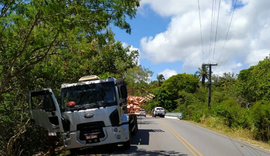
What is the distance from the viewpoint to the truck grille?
9.95 m

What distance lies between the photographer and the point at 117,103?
10.1 meters

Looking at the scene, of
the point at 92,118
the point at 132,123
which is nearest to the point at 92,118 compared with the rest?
the point at 92,118

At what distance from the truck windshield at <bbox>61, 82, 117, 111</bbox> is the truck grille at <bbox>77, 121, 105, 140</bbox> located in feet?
2.04

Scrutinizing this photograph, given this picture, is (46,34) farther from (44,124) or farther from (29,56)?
(44,124)

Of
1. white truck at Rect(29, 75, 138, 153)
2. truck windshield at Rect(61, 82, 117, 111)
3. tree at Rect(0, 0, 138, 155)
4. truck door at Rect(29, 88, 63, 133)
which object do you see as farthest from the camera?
truck windshield at Rect(61, 82, 117, 111)

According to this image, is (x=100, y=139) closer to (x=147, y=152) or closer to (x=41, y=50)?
(x=147, y=152)

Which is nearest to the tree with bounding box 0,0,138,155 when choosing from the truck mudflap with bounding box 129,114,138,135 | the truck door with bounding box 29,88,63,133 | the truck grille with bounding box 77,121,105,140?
the truck door with bounding box 29,88,63,133

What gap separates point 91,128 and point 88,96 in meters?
1.19

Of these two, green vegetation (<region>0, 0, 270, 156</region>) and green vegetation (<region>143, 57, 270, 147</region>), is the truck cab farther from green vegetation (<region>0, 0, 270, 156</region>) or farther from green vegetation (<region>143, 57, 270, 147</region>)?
green vegetation (<region>143, 57, 270, 147</region>)

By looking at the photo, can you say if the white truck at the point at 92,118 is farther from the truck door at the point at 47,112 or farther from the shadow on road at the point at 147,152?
the truck door at the point at 47,112

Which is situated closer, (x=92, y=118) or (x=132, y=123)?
(x=92, y=118)

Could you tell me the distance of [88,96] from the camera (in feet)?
33.6

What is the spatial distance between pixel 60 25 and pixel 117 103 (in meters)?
3.88

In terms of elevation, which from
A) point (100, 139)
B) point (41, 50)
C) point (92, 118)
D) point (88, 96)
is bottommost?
point (100, 139)
